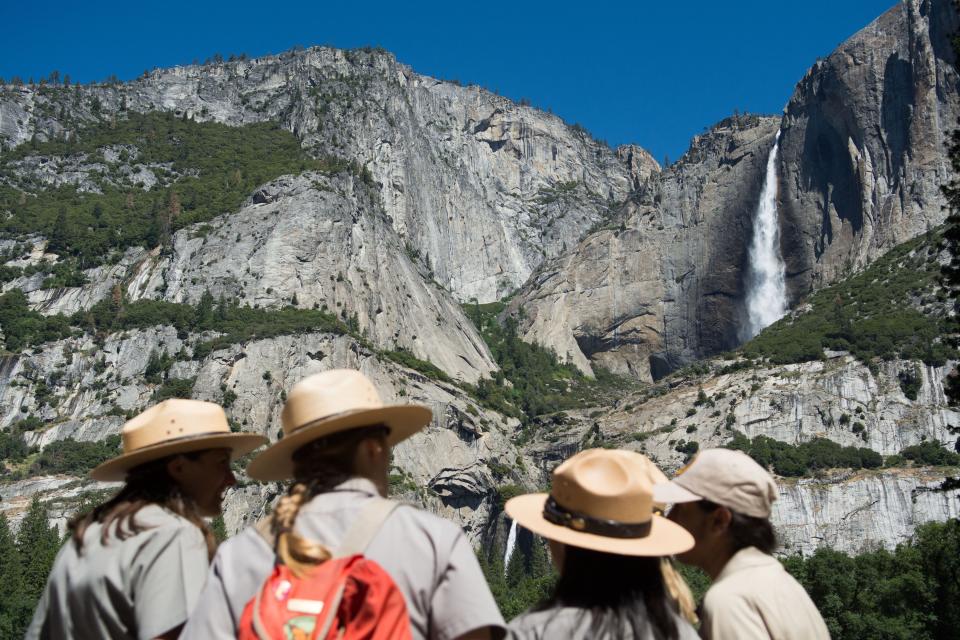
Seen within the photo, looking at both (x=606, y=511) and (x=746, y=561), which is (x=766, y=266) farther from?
(x=606, y=511)

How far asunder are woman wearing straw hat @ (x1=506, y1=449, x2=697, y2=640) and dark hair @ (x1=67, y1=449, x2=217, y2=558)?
1798mm

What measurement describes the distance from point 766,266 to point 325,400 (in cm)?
13403

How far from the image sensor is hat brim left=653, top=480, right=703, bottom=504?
5.47m

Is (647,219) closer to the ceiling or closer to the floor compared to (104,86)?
closer to the floor

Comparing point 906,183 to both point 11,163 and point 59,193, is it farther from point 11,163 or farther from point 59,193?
Answer: point 11,163

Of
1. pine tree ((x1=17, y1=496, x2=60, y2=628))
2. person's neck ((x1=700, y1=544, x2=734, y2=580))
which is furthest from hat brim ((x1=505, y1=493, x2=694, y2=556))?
pine tree ((x1=17, y1=496, x2=60, y2=628))

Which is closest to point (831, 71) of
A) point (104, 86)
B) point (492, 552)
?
point (492, 552)

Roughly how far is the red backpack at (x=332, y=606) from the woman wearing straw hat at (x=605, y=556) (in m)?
0.83

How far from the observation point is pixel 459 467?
90.8 meters

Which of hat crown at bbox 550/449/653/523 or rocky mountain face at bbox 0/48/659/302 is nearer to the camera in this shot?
hat crown at bbox 550/449/653/523

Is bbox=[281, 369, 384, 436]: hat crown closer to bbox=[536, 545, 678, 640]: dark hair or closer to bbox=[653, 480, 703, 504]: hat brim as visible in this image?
bbox=[536, 545, 678, 640]: dark hair

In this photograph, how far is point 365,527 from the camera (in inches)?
164

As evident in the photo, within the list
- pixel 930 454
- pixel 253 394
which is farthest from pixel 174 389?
pixel 930 454

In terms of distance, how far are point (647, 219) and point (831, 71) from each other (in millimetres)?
35408
